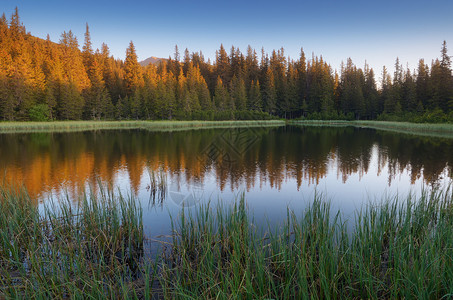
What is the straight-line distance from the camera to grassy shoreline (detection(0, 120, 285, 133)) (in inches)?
1586

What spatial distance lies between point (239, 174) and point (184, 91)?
52.0 m

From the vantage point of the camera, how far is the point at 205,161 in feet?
56.2

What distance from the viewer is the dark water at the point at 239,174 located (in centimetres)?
925

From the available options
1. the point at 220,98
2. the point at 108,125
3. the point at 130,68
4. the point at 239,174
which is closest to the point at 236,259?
the point at 239,174

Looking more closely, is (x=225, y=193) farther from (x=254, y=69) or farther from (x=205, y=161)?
(x=254, y=69)

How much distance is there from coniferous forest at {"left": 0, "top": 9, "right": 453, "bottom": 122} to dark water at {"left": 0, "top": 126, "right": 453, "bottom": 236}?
119 feet

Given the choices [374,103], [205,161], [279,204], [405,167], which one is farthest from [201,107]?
[279,204]

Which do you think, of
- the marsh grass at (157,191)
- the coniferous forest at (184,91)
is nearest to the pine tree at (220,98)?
the coniferous forest at (184,91)

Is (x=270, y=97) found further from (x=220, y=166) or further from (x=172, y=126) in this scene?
(x=220, y=166)

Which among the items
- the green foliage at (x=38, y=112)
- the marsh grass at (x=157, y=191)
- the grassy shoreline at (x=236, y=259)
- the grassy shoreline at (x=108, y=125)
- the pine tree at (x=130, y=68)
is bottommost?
the marsh grass at (x=157, y=191)

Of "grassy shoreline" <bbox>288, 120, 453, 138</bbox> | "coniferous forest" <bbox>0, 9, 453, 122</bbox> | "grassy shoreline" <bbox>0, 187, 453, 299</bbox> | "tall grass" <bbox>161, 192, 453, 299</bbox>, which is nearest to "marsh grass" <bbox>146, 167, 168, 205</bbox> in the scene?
"grassy shoreline" <bbox>0, 187, 453, 299</bbox>

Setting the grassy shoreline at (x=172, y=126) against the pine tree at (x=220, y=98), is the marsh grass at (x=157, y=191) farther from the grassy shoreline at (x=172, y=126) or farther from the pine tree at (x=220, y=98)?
the pine tree at (x=220, y=98)

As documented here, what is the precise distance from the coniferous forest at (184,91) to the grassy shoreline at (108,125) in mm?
6059

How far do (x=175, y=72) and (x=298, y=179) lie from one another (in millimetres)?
86175
